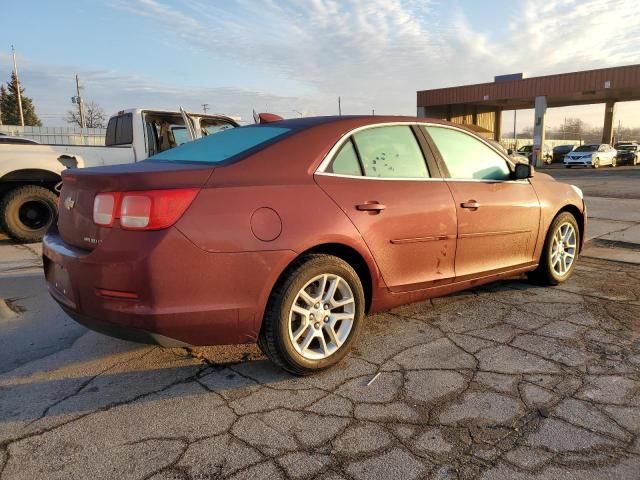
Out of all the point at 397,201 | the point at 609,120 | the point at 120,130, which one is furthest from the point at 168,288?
the point at 609,120

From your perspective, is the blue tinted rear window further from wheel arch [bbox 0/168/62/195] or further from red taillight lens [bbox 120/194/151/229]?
wheel arch [bbox 0/168/62/195]

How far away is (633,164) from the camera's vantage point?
3769 centimetres

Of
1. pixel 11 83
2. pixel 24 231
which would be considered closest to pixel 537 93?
pixel 24 231

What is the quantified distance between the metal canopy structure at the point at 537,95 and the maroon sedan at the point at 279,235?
99.3ft

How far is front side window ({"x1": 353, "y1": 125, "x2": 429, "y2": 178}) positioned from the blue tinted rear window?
0.55 m

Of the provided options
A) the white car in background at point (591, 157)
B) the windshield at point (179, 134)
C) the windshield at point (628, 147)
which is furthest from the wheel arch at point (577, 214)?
the windshield at point (628, 147)

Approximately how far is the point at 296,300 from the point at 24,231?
243 inches

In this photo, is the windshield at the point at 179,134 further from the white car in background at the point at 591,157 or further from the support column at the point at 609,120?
the support column at the point at 609,120

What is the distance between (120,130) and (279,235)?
6976 mm

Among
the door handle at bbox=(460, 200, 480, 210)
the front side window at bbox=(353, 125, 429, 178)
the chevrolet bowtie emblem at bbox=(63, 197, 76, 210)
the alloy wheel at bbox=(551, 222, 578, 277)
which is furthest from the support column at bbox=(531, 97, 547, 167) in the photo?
the chevrolet bowtie emblem at bbox=(63, 197, 76, 210)

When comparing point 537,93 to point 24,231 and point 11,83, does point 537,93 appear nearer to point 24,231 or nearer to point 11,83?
point 24,231

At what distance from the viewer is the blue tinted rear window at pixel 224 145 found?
10.5 feet

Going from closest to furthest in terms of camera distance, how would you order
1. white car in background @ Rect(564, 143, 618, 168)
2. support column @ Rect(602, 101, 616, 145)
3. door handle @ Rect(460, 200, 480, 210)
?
door handle @ Rect(460, 200, 480, 210), white car in background @ Rect(564, 143, 618, 168), support column @ Rect(602, 101, 616, 145)

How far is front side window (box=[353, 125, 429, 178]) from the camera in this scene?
11.3 ft
